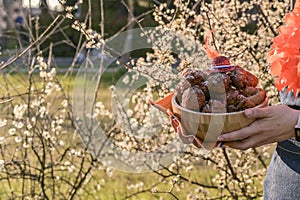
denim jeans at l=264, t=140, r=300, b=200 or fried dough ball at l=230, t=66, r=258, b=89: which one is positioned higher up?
fried dough ball at l=230, t=66, r=258, b=89

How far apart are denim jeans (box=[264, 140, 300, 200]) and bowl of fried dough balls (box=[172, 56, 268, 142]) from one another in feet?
0.72

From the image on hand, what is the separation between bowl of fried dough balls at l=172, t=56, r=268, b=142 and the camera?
170 centimetres

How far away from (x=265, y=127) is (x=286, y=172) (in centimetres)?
28

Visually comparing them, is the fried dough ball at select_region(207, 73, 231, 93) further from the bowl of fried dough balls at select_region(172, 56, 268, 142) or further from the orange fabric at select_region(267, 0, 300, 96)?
the orange fabric at select_region(267, 0, 300, 96)

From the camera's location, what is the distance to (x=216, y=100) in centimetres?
172

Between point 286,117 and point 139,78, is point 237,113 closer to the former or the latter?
point 286,117

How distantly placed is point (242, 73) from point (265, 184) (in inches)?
18.0

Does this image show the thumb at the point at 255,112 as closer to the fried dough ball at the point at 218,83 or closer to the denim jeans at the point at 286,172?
the fried dough ball at the point at 218,83

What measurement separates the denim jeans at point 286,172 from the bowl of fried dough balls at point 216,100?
22cm

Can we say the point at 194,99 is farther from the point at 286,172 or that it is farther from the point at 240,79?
the point at 286,172

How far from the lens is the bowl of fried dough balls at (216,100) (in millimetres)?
1695

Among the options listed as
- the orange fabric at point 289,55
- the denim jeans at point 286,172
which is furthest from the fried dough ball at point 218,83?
the denim jeans at point 286,172

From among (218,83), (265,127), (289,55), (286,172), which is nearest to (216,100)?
(218,83)

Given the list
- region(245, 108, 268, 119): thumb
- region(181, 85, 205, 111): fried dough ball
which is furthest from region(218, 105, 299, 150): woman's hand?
region(181, 85, 205, 111): fried dough ball
